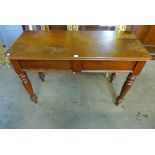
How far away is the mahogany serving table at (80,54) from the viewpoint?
3.30ft

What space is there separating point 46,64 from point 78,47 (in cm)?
30

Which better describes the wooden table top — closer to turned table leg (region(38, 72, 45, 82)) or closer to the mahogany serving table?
the mahogany serving table

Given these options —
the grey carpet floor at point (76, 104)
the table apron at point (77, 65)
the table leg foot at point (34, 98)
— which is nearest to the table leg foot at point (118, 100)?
the grey carpet floor at point (76, 104)

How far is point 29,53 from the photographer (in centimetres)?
104

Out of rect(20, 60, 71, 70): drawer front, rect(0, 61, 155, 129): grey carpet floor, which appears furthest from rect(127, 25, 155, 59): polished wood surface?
rect(20, 60, 71, 70): drawer front

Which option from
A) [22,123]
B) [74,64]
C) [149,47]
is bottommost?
[22,123]

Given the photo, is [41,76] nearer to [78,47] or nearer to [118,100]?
[78,47]

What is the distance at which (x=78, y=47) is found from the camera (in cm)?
111

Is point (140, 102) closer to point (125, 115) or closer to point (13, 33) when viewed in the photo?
point (125, 115)

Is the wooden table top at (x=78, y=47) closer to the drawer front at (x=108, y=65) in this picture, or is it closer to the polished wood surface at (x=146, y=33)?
the drawer front at (x=108, y=65)

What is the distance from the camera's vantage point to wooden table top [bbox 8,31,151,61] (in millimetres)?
1007

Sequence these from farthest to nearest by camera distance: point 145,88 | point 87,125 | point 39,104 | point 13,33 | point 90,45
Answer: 1. point 13,33
2. point 145,88
3. point 39,104
4. point 87,125
5. point 90,45

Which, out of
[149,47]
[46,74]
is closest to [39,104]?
[46,74]

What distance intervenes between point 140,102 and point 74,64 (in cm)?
99
